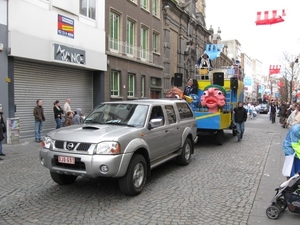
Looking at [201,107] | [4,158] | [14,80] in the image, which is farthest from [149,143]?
[14,80]

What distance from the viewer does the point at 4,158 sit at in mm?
9016

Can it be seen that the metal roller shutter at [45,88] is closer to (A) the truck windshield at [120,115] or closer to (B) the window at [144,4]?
(A) the truck windshield at [120,115]

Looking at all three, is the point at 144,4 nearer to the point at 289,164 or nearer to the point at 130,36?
the point at 130,36

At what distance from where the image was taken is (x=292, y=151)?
5.05 metres

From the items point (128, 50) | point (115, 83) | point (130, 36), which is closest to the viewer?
point (115, 83)

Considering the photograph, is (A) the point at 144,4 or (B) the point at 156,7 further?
(B) the point at 156,7

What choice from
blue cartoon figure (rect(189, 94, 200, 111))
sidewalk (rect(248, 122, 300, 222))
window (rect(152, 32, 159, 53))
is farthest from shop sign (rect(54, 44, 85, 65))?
window (rect(152, 32, 159, 53))

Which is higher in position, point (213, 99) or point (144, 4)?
point (144, 4)

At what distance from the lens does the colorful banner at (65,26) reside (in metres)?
13.8

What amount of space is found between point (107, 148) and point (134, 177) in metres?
Result: 0.85

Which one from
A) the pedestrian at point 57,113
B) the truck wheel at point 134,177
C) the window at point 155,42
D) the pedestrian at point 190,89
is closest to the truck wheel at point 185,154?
the truck wheel at point 134,177

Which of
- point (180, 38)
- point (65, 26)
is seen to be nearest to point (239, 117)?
point (65, 26)

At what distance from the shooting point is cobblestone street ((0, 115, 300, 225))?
4.62m

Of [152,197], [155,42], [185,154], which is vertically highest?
[155,42]
